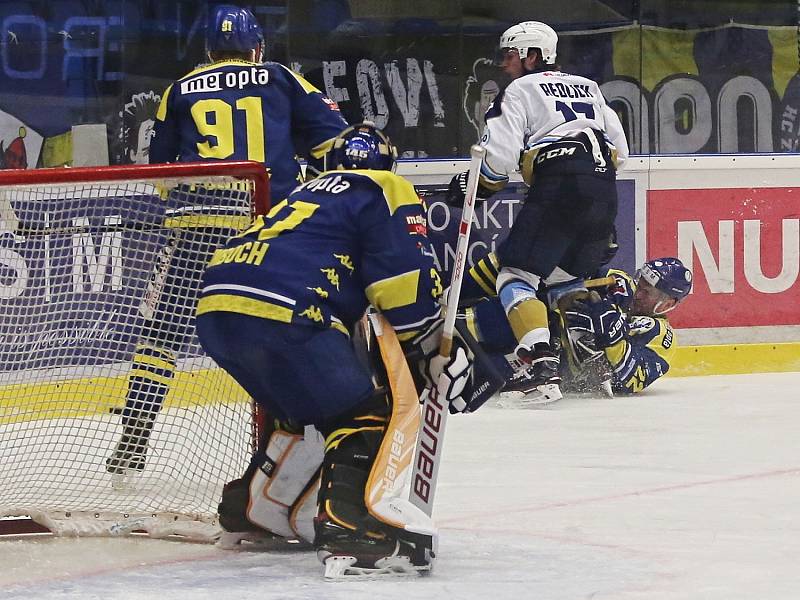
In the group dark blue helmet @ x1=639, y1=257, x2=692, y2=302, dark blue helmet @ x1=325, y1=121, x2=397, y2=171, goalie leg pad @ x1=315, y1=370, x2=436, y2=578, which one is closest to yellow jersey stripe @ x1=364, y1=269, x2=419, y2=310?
goalie leg pad @ x1=315, y1=370, x2=436, y2=578

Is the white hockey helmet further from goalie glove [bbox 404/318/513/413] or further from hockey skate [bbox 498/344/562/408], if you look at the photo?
goalie glove [bbox 404/318/513/413]

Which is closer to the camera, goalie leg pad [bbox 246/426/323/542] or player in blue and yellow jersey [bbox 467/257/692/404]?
goalie leg pad [bbox 246/426/323/542]

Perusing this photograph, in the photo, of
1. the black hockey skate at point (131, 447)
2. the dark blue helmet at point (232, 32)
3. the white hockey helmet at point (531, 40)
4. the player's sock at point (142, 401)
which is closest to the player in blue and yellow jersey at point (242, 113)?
the dark blue helmet at point (232, 32)

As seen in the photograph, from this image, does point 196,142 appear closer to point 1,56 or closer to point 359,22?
point 1,56

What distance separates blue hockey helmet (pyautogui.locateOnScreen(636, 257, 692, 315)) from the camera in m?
6.45

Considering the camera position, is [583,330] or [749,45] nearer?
[583,330]

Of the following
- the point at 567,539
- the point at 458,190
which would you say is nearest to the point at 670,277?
the point at 458,190

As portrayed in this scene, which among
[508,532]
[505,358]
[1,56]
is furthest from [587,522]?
[1,56]

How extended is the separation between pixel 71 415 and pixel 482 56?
3.67 metres

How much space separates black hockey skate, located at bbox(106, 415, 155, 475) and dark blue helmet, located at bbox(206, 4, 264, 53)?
1.08 metres

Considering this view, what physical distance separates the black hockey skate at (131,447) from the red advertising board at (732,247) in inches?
125

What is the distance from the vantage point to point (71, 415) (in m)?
4.17

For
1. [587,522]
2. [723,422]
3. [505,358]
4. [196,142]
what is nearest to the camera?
[587,522]

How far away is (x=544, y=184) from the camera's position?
5.97 m
